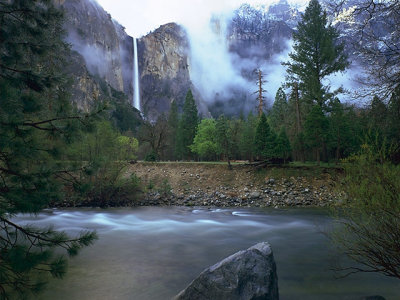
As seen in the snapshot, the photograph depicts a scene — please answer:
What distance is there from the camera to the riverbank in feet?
69.2

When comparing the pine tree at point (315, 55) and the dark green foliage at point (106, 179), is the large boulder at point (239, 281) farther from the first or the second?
the pine tree at point (315, 55)

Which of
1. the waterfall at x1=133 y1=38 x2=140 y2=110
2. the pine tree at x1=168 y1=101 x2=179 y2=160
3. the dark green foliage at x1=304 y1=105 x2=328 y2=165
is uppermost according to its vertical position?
the waterfall at x1=133 y1=38 x2=140 y2=110

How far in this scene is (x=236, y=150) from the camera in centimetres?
4869

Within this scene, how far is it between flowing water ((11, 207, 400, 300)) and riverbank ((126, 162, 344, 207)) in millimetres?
2460

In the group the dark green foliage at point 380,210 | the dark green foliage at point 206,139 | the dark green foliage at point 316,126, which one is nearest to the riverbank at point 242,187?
the dark green foliage at point 316,126

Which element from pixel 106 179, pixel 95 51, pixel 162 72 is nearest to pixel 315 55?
pixel 106 179

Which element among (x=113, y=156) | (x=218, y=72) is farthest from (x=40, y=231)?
(x=218, y=72)

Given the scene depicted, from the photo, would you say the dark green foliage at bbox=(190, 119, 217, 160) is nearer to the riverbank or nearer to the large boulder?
the riverbank

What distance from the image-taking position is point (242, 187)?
941 inches

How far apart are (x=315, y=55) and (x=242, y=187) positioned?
14.3 metres

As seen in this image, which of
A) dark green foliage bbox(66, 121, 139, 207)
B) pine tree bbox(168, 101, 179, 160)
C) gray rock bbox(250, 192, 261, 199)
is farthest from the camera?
pine tree bbox(168, 101, 179, 160)

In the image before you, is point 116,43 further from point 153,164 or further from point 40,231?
point 40,231

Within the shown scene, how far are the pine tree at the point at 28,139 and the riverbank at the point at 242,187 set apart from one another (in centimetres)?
1753

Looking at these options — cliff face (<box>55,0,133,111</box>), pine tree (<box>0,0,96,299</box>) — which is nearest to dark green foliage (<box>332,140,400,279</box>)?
pine tree (<box>0,0,96,299</box>)
